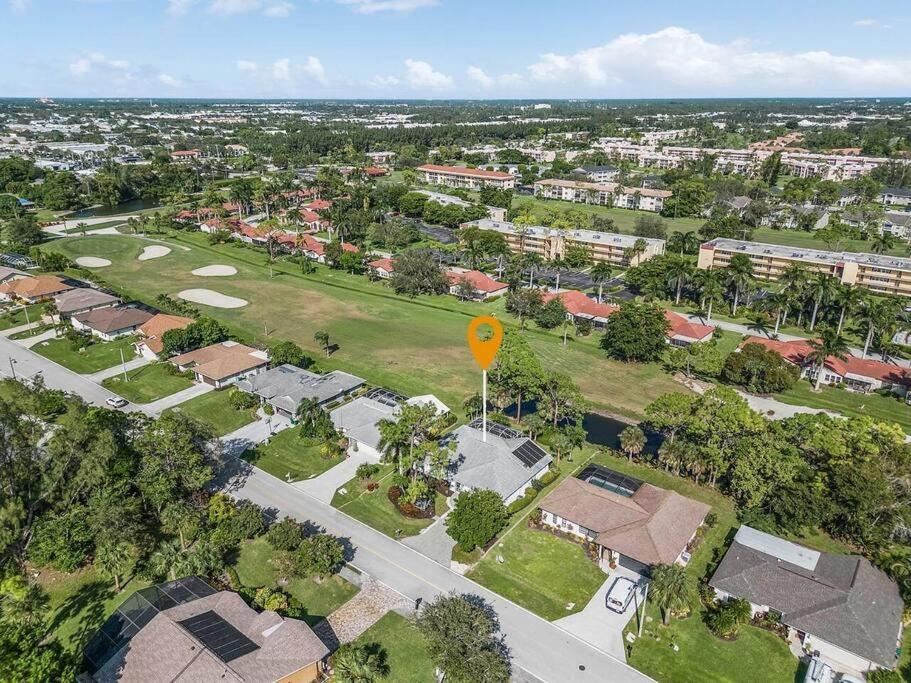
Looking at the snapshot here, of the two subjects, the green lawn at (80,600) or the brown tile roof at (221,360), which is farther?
the brown tile roof at (221,360)

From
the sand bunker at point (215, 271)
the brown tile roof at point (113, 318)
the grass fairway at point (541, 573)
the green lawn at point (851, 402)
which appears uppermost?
the brown tile roof at point (113, 318)

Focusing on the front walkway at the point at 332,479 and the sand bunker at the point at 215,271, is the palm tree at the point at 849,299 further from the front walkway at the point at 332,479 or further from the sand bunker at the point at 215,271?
the sand bunker at the point at 215,271

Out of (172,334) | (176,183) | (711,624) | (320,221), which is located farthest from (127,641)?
(176,183)

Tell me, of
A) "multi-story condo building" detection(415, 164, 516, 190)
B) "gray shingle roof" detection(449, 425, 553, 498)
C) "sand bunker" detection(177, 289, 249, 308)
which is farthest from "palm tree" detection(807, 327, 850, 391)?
"multi-story condo building" detection(415, 164, 516, 190)

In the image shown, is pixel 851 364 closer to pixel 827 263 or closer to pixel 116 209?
pixel 827 263

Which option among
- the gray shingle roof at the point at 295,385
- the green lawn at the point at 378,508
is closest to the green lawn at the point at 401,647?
Result: the green lawn at the point at 378,508
